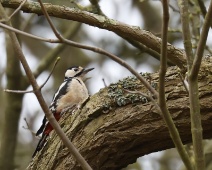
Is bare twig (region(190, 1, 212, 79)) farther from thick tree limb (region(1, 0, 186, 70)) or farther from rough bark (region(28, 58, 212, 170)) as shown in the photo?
thick tree limb (region(1, 0, 186, 70))

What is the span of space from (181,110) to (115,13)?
4.85m

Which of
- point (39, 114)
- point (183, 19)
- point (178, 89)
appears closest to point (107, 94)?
point (178, 89)

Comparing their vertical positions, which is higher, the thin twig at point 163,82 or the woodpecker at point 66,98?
the woodpecker at point 66,98

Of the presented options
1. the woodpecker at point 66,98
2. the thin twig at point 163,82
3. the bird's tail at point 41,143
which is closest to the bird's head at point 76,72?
the woodpecker at point 66,98

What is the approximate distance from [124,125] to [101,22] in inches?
24.5

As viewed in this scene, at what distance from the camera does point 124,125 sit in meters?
3.47

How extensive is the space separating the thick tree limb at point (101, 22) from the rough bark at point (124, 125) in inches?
4.1

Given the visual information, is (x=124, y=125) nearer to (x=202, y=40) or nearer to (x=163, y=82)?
(x=163, y=82)

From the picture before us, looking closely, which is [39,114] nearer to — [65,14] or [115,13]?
[115,13]

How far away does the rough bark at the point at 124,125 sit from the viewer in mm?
3441

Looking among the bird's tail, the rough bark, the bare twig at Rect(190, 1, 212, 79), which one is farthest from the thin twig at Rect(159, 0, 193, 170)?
the bird's tail

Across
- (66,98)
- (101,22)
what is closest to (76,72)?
(66,98)

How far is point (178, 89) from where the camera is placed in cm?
348

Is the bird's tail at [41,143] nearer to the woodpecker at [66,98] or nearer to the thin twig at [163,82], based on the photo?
the woodpecker at [66,98]
